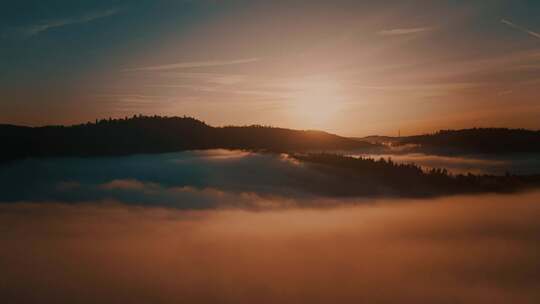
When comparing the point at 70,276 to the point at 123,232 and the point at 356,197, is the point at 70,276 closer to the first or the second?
the point at 123,232

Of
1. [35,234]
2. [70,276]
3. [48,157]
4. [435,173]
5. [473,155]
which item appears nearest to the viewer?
[70,276]

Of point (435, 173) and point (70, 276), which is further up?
point (435, 173)

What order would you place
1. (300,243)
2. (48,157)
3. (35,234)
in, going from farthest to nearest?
(48,157) < (35,234) < (300,243)

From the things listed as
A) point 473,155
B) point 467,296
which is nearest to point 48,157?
point 467,296

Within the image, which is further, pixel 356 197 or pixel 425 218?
pixel 356 197

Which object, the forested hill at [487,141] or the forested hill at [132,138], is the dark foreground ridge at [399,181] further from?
the forested hill at [487,141]

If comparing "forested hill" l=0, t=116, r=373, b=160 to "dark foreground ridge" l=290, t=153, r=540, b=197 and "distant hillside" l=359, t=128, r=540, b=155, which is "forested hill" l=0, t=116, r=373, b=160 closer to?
"dark foreground ridge" l=290, t=153, r=540, b=197

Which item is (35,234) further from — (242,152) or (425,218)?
(242,152)

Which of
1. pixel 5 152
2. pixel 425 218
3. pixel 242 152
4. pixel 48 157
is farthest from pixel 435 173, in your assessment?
pixel 5 152
